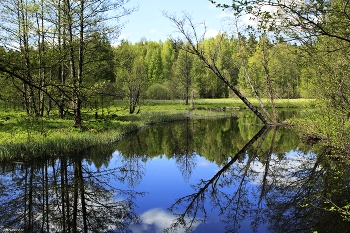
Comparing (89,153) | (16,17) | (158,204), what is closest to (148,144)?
(89,153)

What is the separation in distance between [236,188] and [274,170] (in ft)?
9.57

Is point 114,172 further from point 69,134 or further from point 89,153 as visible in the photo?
point 69,134

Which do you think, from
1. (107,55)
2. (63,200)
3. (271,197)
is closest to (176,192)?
(271,197)

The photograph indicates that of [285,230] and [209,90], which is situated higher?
[209,90]

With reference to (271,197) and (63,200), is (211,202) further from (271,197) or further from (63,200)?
(63,200)

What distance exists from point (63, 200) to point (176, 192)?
352 centimetres

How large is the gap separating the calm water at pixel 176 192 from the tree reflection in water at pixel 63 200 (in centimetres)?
3

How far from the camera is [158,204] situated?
29.1 feet

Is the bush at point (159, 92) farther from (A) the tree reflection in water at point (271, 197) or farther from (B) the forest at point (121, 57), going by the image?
(A) the tree reflection in water at point (271, 197)

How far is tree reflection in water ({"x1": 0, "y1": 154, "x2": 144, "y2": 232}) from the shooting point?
7.30 m

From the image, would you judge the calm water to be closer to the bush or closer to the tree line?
the tree line

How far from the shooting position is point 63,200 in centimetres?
864

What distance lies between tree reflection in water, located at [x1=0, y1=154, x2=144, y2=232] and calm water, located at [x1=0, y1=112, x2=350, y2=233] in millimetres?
25

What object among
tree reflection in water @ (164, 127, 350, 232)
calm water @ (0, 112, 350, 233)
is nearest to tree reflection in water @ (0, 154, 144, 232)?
calm water @ (0, 112, 350, 233)
